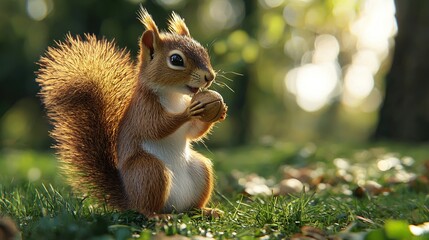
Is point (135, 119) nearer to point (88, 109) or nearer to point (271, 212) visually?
point (88, 109)

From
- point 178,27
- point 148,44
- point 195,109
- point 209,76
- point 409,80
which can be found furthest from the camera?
point 409,80

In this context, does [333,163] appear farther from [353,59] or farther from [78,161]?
[353,59]

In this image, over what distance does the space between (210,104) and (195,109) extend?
0.07 metres

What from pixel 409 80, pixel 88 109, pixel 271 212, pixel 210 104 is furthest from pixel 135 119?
pixel 409 80

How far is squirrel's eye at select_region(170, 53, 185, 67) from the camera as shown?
2500mm

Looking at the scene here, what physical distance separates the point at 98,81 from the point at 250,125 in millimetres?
12433

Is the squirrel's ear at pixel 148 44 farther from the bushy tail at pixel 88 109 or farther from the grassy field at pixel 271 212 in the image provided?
the grassy field at pixel 271 212

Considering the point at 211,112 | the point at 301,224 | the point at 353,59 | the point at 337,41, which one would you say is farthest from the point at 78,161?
the point at 353,59

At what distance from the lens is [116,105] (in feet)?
8.78

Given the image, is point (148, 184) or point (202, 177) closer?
point (148, 184)

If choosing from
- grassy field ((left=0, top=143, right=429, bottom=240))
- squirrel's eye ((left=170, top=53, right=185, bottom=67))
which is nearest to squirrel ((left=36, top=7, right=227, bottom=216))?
squirrel's eye ((left=170, top=53, right=185, bottom=67))

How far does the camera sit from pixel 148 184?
7.80 feet

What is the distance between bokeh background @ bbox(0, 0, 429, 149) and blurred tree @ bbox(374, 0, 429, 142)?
0.01 meters

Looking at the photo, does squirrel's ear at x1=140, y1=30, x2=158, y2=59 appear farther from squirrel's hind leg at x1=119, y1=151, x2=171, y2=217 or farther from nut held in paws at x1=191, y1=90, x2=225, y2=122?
squirrel's hind leg at x1=119, y1=151, x2=171, y2=217
